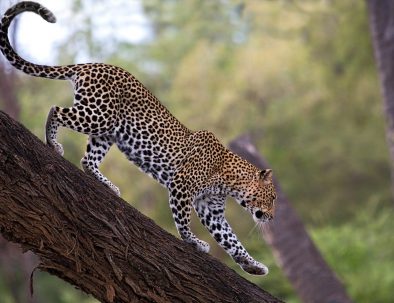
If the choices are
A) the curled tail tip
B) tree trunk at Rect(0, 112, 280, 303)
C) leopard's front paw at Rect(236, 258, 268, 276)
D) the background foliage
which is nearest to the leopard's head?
leopard's front paw at Rect(236, 258, 268, 276)

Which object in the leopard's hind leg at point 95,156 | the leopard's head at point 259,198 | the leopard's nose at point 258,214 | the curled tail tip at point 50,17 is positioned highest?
the leopard's head at point 259,198

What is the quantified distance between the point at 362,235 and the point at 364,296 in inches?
107

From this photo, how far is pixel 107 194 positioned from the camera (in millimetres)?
5332

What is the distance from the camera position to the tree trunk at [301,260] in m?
11.5

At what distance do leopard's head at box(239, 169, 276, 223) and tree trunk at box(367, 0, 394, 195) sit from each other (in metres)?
6.37

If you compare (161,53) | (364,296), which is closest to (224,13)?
(161,53)

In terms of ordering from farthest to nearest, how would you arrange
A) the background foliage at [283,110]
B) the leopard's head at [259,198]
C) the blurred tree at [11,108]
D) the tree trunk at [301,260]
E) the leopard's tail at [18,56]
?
1. the background foliage at [283,110]
2. the blurred tree at [11,108]
3. the tree trunk at [301,260]
4. the leopard's head at [259,198]
5. the leopard's tail at [18,56]

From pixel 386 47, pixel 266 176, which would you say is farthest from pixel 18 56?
pixel 386 47

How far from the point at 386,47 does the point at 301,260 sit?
2.85 m

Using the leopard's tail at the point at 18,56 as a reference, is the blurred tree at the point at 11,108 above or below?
above

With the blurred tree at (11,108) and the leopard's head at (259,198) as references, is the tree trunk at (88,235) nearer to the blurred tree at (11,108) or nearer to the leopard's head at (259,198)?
the leopard's head at (259,198)

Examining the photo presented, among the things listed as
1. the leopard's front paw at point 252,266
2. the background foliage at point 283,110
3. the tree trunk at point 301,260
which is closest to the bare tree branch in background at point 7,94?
the tree trunk at point 301,260

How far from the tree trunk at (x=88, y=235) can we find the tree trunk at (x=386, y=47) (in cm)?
695

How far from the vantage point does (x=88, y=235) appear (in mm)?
5148
